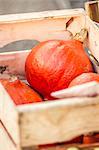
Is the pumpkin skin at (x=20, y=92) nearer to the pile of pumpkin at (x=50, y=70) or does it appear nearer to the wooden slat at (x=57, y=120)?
the pile of pumpkin at (x=50, y=70)

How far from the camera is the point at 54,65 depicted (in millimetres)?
1098

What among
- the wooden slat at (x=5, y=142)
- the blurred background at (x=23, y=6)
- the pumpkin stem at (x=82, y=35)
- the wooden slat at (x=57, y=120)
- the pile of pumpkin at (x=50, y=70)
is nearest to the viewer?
the wooden slat at (x=57, y=120)

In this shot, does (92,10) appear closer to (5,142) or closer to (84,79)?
(84,79)

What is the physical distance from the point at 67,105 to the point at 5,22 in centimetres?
53

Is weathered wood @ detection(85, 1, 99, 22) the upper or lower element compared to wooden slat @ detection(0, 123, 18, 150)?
upper

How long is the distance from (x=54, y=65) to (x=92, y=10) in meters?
0.31

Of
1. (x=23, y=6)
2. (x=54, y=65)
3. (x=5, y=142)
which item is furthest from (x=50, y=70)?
(x=23, y=6)

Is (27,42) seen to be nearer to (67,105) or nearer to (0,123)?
(0,123)

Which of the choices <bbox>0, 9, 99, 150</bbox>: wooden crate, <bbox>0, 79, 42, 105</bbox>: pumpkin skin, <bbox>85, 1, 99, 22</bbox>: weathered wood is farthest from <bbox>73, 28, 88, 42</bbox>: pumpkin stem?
<bbox>0, 9, 99, 150</bbox>: wooden crate

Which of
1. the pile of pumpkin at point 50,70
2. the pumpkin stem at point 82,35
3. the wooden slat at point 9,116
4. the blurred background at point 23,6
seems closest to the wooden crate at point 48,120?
the wooden slat at point 9,116

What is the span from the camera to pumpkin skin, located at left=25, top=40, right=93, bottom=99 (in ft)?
3.59

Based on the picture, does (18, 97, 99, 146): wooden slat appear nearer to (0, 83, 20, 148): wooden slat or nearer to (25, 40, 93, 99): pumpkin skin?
(0, 83, 20, 148): wooden slat

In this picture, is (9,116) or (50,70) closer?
A: (9,116)

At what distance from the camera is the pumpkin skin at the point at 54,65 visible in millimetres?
1094
